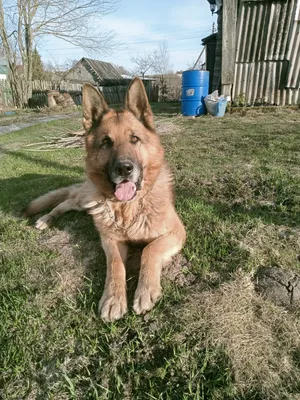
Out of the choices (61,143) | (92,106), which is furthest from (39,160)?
(92,106)

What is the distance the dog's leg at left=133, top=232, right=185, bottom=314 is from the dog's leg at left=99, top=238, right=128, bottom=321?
116 millimetres

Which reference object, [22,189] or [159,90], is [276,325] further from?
[159,90]

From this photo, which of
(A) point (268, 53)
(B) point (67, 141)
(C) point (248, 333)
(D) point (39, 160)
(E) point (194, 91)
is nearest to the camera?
(C) point (248, 333)

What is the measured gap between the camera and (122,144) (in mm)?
2896

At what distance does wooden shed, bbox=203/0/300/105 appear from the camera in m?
8.95

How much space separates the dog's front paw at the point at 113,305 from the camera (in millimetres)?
1979

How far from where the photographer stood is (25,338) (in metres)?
1.89

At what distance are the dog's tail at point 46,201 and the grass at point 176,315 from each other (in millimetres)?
215

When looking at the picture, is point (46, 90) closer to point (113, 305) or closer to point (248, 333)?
point (113, 305)

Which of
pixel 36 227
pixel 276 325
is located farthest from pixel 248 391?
pixel 36 227

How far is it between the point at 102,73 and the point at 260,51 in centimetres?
3288

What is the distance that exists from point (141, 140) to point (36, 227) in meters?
1.85

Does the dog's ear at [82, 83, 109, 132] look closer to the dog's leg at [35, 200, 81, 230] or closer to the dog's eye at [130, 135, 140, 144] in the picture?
the dog's eye at [130, 135, 140, 144]

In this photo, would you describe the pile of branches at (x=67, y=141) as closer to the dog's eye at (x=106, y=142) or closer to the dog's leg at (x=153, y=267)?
the dog's eye at (x=106, y=142)
